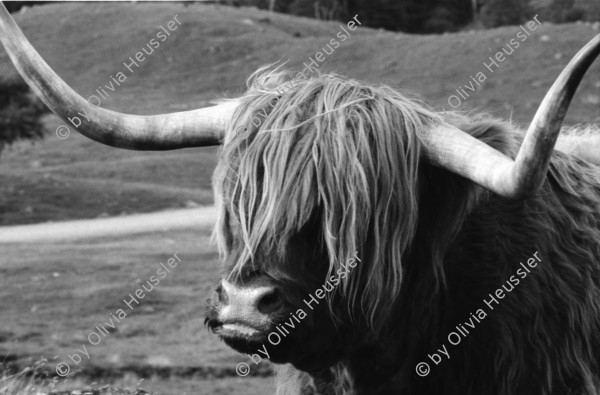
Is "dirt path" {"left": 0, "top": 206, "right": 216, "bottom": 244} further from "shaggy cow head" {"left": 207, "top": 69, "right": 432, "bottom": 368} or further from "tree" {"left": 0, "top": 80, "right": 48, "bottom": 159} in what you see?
"shaggy cow head" {"left": 207, "top": 69, "right": 432, "bottom": 368}

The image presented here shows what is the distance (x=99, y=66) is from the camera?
38.9m

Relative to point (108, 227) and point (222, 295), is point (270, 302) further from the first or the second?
point (108, 227)

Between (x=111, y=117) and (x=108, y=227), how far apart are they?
1145 centimetres

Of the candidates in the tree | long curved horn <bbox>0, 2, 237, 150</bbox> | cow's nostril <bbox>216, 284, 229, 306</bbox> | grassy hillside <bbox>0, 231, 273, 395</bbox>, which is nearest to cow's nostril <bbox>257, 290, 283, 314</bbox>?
cow's nostril <bbox>216, 284, 229, 306</bbox>

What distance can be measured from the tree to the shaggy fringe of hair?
13.9 meters

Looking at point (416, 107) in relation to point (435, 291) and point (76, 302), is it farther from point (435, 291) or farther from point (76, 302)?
point (76, 302)

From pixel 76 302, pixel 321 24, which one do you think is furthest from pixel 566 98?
pixel 321 24

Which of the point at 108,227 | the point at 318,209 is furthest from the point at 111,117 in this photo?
the point at 108,227

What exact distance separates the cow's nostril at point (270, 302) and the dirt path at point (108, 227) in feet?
34.7

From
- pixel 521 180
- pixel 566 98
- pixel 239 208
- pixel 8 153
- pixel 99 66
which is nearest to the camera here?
pixel 566 98

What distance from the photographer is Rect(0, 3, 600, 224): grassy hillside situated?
60.6ft

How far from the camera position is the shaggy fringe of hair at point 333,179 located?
3568mm

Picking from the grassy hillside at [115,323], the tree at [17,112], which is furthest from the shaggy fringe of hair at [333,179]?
the tree at [17,112]

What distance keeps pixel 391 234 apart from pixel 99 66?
120 ft
